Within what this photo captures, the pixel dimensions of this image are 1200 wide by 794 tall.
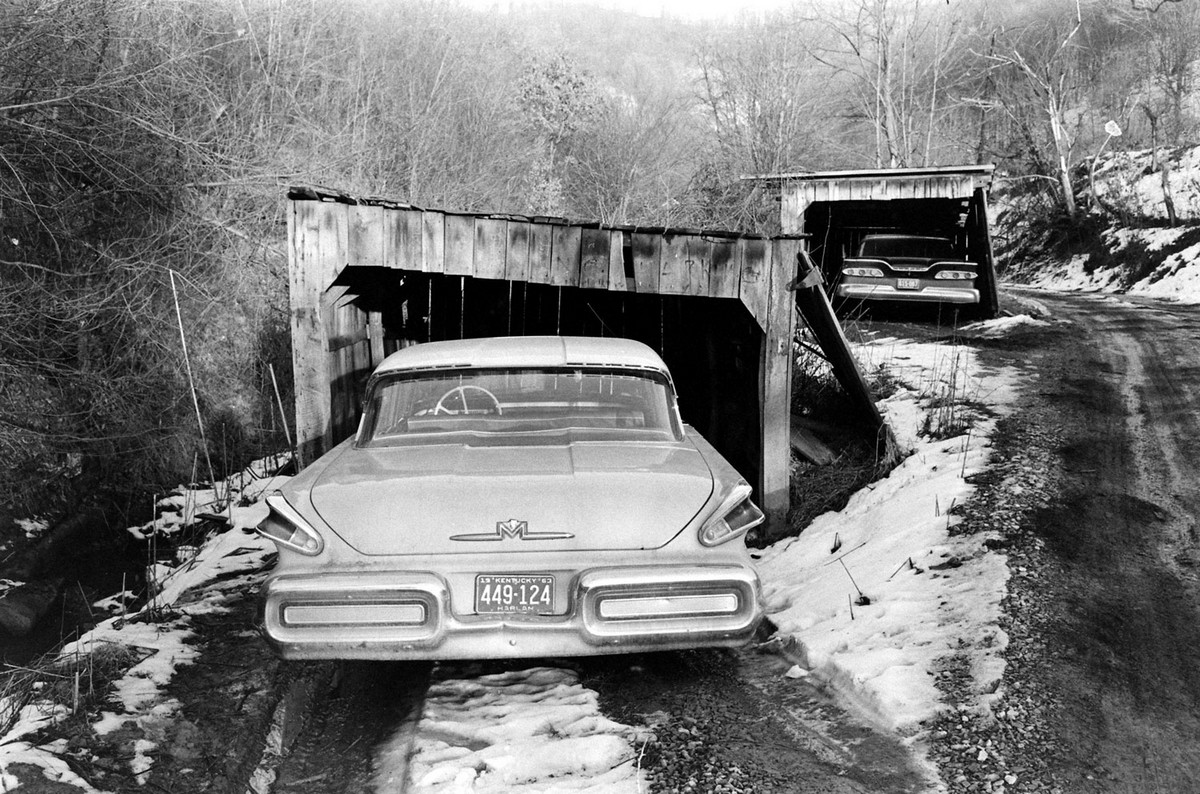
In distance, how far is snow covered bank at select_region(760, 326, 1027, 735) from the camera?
3.82m

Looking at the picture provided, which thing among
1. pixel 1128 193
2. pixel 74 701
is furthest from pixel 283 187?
pixel 1128 193

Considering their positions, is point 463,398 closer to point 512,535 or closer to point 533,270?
point 512,535

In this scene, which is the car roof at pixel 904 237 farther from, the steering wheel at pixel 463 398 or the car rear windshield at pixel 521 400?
the steering wheel at pixel 463 398

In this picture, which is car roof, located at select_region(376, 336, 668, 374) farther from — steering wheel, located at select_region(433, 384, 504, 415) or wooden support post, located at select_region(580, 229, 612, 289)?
wooden support post, located at select_region(580, 229, 612, 289)

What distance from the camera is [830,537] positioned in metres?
6.30

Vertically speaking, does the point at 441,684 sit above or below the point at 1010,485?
below

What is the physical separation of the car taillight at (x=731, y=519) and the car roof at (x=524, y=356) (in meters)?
1.23

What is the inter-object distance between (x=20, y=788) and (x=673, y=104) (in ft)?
97.2

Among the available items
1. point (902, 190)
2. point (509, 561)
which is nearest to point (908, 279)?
point (902, 190)

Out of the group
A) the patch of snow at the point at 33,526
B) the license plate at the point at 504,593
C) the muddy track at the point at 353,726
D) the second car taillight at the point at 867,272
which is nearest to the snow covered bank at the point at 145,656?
the muddy track at the point at 353,726

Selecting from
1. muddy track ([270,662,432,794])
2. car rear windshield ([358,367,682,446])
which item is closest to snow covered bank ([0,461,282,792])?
muddy track ([270,662,432,794])

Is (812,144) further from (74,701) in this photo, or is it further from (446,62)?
(74,701)

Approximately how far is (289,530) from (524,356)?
1.68 metres

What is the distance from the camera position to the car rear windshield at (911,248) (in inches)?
600
